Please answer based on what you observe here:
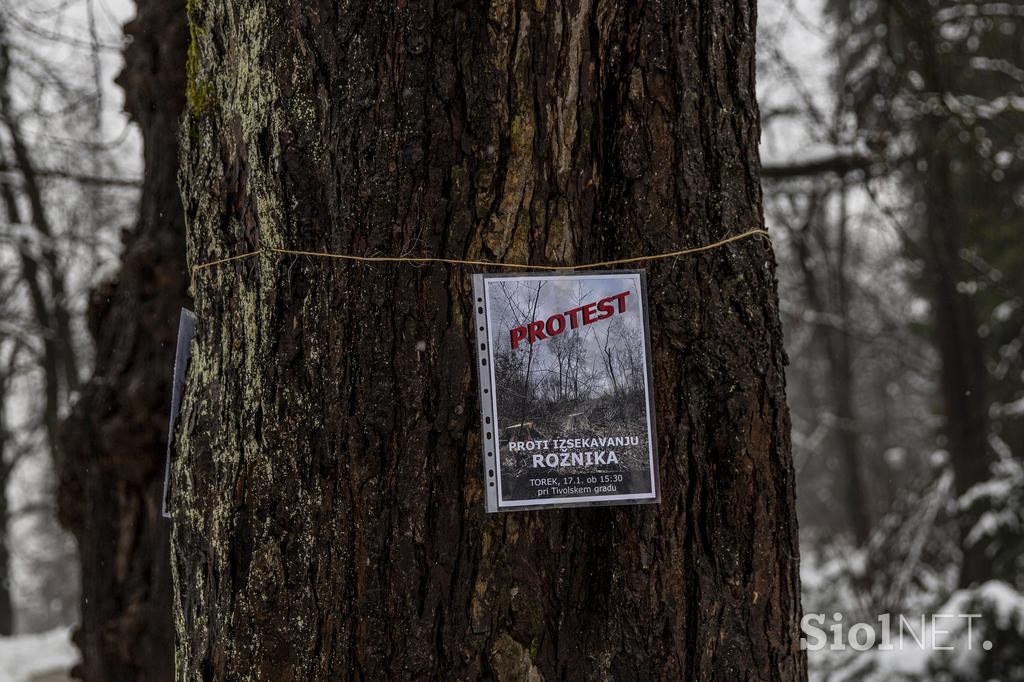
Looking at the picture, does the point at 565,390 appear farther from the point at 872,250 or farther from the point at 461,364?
the point at 872,250

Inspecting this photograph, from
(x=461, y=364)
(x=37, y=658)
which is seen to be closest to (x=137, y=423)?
(x=461, y=364)

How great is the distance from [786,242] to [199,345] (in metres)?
5.11

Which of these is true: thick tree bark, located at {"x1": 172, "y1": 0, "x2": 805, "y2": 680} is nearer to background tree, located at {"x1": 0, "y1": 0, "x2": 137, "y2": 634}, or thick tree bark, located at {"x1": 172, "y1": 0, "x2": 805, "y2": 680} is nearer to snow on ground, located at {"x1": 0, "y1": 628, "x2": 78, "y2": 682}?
background tree, located at {"x1": 0, "y1": 0, "x2": 137, "y2": 634}

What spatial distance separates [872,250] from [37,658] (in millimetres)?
11576

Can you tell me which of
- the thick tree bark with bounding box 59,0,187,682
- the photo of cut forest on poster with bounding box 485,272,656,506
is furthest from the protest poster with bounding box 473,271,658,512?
the thick tree bark with bounding box 59,0,187,682

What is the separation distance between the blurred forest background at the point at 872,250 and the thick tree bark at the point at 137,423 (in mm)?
32

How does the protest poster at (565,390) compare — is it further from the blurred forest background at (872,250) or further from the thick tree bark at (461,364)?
the blurred forest background at (872,250)

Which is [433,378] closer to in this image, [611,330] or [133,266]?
[611,330]

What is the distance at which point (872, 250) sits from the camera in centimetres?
→ 1351

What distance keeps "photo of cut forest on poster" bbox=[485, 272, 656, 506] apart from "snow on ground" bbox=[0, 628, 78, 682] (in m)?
7.51

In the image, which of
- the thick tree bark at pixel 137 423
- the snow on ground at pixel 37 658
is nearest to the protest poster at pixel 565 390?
the thick tree bark at pixel 137 423

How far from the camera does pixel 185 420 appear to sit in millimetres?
1510

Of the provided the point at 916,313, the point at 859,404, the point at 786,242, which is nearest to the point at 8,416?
the point at 786,242

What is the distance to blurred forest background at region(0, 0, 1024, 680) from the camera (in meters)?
4.61
